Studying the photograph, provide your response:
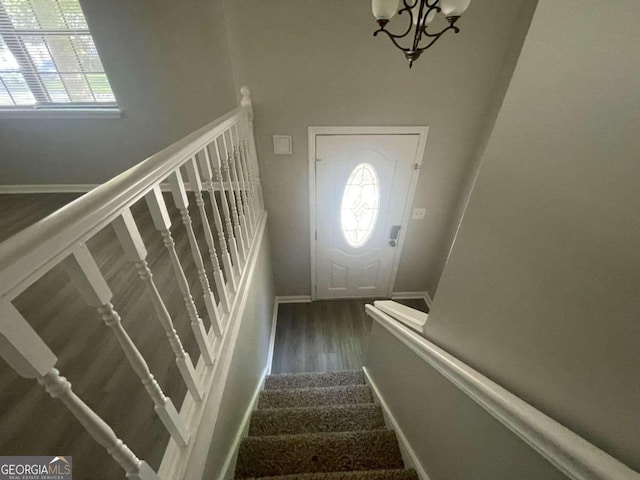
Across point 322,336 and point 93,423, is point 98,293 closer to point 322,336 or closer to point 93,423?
point 93,423

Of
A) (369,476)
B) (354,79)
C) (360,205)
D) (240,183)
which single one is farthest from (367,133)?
(369,476)

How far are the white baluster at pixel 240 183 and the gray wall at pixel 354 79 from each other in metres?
0.56

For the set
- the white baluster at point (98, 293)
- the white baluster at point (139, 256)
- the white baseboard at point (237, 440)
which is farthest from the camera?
the white baseboard at point (237, 440)

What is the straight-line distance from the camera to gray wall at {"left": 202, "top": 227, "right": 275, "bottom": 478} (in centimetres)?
106

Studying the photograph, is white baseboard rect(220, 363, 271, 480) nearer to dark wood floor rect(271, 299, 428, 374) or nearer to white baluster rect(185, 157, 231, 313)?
white baluster rect(185, 157, 231, 313)

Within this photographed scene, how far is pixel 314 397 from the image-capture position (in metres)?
1.87

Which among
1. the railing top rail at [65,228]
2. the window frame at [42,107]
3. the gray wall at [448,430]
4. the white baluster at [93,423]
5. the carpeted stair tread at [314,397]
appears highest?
the window frame at [42,107]

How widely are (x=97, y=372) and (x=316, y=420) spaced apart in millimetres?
1203

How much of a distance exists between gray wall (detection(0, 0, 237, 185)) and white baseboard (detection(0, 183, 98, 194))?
5cm

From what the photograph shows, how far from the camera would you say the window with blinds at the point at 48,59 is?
6.72ft

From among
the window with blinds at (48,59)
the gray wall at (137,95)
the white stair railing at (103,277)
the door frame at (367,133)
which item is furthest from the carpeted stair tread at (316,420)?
the window with blinds at (48,59)

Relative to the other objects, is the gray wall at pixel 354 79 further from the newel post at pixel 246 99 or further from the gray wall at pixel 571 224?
the gray wall at pixel 571 224

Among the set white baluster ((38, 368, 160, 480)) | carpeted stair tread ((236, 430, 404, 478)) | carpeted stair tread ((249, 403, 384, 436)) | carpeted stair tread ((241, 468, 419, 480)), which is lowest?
carpeted stair tread ((249, 403, 384, 436))

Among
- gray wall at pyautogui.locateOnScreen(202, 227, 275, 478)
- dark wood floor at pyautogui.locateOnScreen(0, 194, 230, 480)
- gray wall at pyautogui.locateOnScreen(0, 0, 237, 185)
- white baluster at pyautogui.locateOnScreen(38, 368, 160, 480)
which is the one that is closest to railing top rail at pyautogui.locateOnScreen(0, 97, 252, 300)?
white baluster at pyautogui.locateOnScreen(38, 368, 160, 480)
